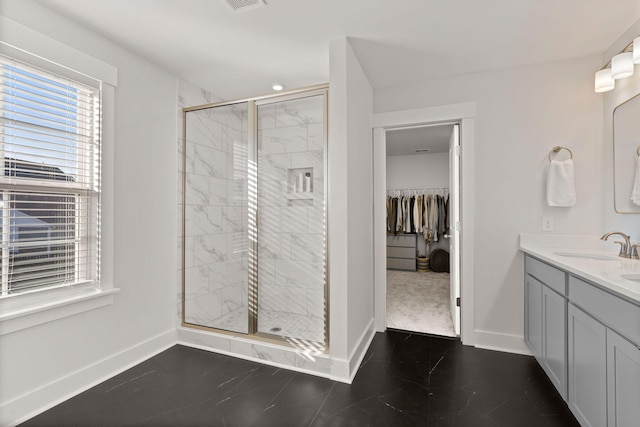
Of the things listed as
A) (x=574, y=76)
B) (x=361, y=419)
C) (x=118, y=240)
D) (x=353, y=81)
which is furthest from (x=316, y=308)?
(x=574, y=76)

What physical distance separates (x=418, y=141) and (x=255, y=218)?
3651 mm

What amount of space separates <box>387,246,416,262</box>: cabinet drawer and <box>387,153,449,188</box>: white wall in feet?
4.46

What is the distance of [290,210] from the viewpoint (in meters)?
2.85

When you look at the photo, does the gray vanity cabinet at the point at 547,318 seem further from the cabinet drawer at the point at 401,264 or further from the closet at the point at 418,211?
the cabinet drawer at the point at 401,264

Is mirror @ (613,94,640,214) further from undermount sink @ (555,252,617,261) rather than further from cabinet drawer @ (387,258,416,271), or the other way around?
cabinet drawer @ (387,258,416,271)

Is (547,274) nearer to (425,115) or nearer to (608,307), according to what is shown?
(608,307)

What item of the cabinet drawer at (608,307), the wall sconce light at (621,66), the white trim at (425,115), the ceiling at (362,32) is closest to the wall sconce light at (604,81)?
the wall sconce light at (621,66)

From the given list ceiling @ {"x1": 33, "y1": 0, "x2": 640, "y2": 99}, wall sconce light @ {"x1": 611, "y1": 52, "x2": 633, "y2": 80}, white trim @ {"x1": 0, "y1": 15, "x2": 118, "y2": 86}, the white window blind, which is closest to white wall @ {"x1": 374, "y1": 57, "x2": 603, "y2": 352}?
ceiling @ {"x1": 33, "y1": 0, "x2": 640, "y2": 99}

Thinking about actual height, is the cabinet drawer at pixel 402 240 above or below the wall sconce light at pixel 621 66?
below

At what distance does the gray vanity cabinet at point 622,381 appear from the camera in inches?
46.1

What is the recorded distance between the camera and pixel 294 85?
9.91 ft

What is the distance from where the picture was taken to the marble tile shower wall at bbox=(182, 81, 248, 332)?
2.82m

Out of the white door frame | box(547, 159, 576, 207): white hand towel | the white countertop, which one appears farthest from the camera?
the white door frame

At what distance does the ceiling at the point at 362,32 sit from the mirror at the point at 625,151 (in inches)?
21.9
